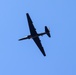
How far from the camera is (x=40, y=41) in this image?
152625 millimetres

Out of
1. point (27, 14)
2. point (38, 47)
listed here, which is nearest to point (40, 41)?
point (38, 47)

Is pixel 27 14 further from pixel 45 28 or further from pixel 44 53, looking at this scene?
pixel 44 53

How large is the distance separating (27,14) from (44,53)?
17457 millimetres

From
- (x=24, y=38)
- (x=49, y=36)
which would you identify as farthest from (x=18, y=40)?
(x=49, y=36)

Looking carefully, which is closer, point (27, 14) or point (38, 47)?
point (27, 14)

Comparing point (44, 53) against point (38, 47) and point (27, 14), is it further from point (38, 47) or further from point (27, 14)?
point (27, 14)

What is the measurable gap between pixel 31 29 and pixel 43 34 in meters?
4.41

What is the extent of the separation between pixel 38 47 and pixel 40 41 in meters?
3.11

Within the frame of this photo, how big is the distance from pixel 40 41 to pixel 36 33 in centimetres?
588

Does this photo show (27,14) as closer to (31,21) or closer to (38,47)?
(31,21)

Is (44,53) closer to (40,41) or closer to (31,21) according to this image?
(40,41)

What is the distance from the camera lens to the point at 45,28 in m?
148

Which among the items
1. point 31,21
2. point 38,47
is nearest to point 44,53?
point 38,47

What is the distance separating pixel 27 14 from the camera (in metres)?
145
